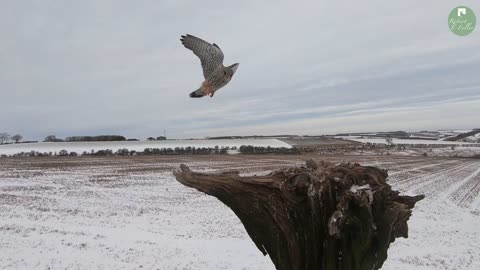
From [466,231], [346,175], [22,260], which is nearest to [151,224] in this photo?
[22,260]

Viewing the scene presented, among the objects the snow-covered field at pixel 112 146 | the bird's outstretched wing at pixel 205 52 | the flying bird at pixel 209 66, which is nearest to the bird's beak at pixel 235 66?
the flying bird at pixel 209 66

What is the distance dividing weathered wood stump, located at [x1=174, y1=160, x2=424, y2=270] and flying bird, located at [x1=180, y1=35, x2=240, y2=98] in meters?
0.90

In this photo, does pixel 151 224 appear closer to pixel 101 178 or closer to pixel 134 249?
pixel 134 249

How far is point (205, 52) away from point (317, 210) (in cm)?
142

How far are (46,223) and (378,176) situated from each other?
16086 millimetres

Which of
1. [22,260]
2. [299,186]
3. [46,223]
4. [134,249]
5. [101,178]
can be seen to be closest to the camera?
[299,186]

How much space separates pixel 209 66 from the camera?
8.02ft

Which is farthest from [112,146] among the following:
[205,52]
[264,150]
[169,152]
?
[205,52]

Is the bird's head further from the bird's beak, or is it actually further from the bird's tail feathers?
the bird's tail feathers

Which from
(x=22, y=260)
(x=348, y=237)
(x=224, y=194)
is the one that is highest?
(x=224, y=194)

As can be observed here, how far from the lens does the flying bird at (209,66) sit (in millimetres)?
2100

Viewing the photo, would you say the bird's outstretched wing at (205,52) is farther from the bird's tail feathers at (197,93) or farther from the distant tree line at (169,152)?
the distant tree line at (169,152)

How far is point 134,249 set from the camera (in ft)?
40.4

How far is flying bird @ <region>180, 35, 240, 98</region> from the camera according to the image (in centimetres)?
210
